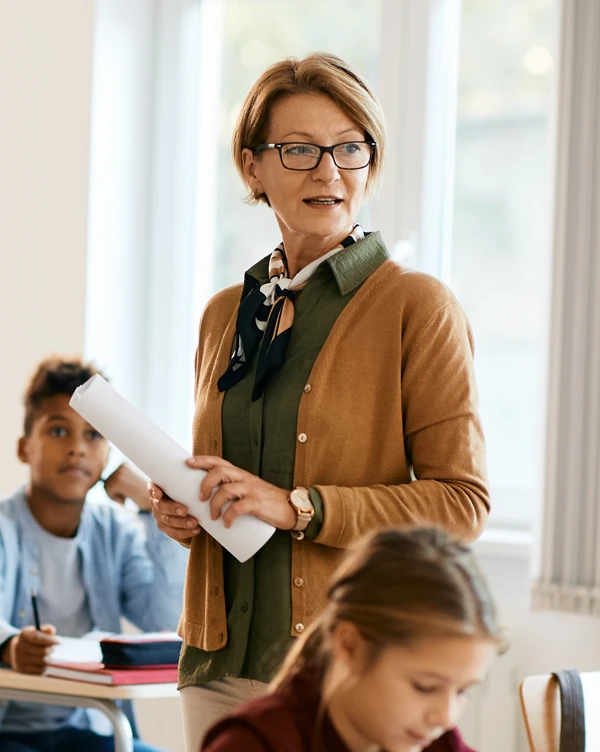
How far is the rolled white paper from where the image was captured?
1307 mm

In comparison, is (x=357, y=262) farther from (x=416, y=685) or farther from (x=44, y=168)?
(x=44, y=168)

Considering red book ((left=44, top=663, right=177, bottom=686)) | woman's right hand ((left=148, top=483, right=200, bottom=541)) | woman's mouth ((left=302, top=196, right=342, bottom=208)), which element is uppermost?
woman's mouth ((left=302, top=196, right=342, bottom=208))

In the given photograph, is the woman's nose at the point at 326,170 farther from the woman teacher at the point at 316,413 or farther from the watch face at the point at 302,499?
the watch face at the point at 302,499

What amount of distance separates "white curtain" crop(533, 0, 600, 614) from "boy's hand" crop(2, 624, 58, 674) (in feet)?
3.66

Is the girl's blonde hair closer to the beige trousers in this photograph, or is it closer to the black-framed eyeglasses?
the beige trousers

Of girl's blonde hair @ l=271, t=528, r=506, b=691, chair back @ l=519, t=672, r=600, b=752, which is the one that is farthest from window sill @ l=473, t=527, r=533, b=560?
girl's blonde hair @ l=271, t=528, r=506, b=691

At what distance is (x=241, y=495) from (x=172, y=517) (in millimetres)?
142

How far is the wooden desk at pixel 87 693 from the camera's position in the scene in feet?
6.33

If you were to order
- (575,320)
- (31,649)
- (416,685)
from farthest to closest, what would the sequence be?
(575,320)
(31,649)
(416,685)

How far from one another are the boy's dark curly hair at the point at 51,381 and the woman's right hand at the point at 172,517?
1.09 m

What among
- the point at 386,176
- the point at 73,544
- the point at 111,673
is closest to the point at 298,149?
the point at 111,673

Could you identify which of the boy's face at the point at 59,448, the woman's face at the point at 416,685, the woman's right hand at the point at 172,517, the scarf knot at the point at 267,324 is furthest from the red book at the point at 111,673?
the woman's face at the point at 416,685

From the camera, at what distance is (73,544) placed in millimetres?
2457

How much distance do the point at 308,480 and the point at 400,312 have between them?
0.85 ft
